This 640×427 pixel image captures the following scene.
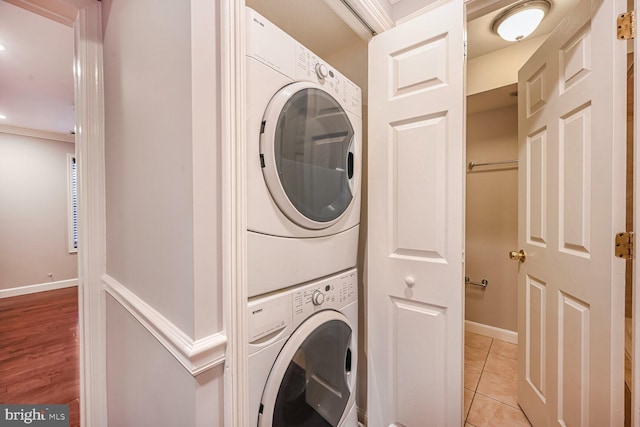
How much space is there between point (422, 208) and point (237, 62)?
0.88m

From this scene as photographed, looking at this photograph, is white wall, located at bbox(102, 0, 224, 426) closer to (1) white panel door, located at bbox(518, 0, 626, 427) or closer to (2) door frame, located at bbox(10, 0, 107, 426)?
(2) door frame, located at bbox(10, 0, 107, 426)

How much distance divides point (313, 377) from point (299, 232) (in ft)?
1.88

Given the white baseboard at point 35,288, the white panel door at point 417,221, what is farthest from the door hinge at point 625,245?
the white baseboard at point 35,288

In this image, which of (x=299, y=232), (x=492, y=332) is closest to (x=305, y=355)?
(x=299, y=232)

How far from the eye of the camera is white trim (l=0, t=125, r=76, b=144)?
137 inches

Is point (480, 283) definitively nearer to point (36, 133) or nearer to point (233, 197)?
point (233, 197)

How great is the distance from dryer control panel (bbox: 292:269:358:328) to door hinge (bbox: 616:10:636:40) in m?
1.25

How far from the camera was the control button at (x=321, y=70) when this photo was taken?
994 millimetres

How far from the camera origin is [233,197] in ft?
2.13

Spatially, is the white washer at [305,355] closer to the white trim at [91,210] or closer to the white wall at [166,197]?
the white wall at [166,197]

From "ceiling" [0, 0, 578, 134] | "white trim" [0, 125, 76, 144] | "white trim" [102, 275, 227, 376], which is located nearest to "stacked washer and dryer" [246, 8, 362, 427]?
"white trim" [102, 275, 227, 376]

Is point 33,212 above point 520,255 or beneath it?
above

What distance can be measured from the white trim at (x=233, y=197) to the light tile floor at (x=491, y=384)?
1.53 meters

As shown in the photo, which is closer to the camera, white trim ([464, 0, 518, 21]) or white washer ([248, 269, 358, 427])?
white washer ([248, 269, 358, 427])
